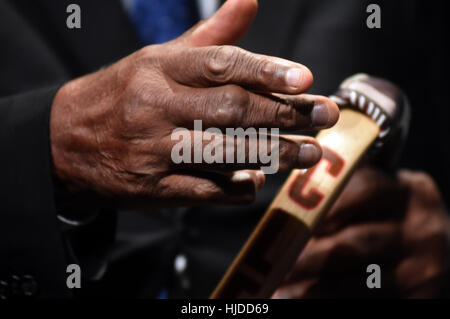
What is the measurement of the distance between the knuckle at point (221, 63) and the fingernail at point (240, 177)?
0.13 metres

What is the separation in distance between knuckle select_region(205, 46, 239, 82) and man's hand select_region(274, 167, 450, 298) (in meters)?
0.34

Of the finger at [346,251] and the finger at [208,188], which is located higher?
the finger at [208,188]

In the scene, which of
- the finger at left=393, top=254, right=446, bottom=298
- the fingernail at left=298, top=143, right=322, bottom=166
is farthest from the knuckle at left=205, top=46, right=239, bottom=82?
the finger at left=393, top=254, right=446, bottom=298

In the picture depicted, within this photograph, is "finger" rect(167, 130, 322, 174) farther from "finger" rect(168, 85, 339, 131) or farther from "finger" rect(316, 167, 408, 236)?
"finger" rect(316, 167, 408, 236)

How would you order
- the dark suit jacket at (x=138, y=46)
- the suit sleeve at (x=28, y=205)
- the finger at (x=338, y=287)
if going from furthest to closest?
the dark suit jacket at (x=138, y=46), the finger at (x=338, y=287), the suit sleeve at (x=28, y=205)

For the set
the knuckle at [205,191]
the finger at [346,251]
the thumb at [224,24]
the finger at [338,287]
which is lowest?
the finger at [338,287]

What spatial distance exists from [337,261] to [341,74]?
381mm

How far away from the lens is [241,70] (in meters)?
0.37

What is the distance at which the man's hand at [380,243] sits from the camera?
591 mm

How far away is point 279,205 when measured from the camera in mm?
521

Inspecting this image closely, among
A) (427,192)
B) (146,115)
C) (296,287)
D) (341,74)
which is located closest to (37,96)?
(146,115)

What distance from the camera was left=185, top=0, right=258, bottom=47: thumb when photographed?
1.33ft

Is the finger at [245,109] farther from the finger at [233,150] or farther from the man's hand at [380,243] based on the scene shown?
the man's hand at [380,243]

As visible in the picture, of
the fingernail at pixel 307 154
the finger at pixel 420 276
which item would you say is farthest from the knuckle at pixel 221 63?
the finger at pixel 420 276
